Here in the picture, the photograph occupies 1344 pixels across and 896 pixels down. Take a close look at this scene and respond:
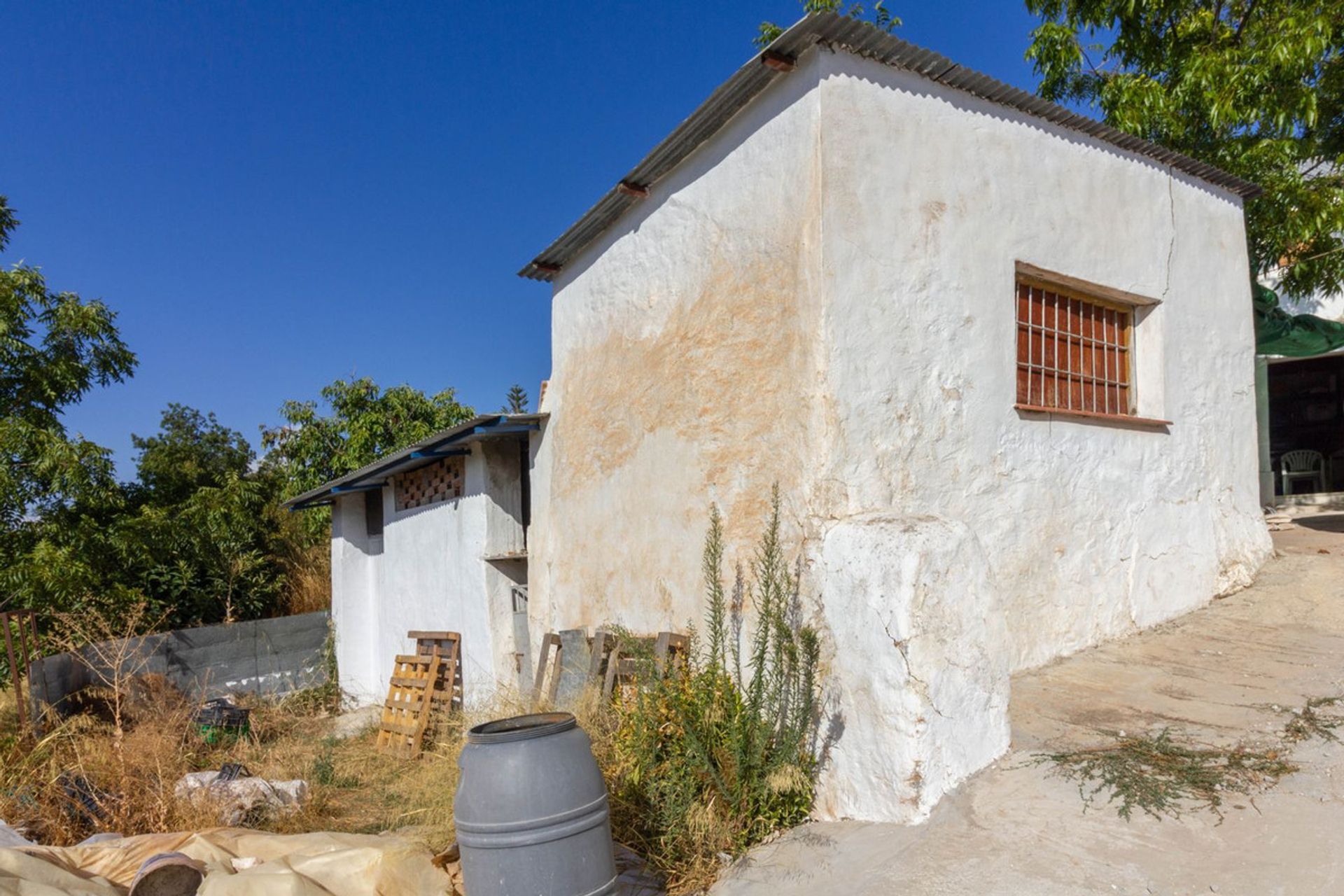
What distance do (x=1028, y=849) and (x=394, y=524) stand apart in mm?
9019

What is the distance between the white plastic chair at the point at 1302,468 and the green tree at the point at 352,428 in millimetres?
12845

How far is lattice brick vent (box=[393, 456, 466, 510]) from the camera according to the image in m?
9.46

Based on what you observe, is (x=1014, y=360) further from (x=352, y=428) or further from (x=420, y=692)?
(x=352, y=428)

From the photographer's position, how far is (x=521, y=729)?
366 cm

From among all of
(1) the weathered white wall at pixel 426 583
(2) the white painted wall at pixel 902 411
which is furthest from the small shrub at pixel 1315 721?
(1) the weathered white wall at pixel 426 583

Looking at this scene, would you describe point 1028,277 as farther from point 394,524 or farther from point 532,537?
point 394,524

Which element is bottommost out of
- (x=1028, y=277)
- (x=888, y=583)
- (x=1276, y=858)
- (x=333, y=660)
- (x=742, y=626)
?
(x=333, y=660)

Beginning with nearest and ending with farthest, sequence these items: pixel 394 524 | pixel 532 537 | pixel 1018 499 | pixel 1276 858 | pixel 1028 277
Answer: pixel 1276 858 < pixel 1018 499 < pixel 1028 277 < pixel 532 537 < pixel 394 524

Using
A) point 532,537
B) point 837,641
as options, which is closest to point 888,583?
point 837,641

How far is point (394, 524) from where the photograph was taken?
11.1 metres

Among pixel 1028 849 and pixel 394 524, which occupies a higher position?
pixel 394 524

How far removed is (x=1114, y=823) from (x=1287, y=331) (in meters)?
7.82

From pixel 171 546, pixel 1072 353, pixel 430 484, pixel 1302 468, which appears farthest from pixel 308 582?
pixel 1302 468

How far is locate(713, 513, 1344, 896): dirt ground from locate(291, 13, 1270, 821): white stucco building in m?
0.20
